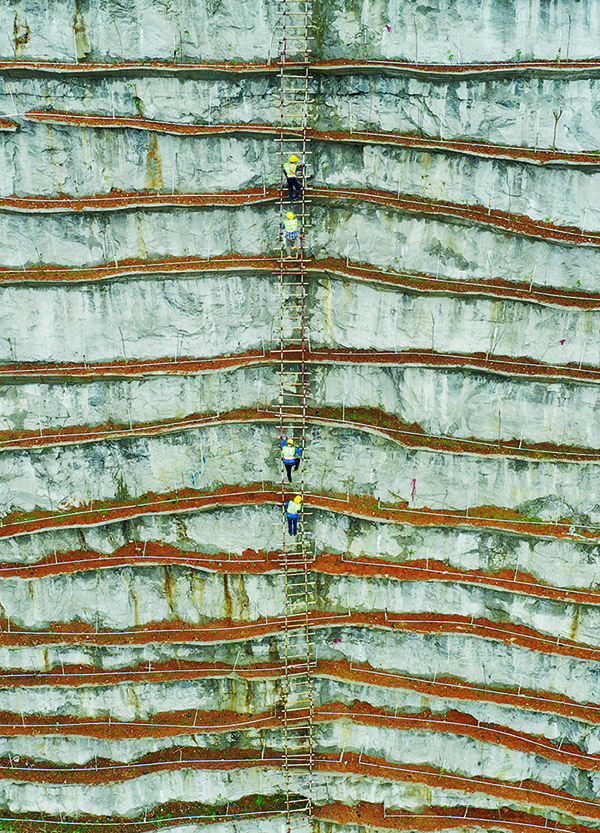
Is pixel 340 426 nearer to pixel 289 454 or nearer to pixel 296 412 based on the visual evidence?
pixel 296 412

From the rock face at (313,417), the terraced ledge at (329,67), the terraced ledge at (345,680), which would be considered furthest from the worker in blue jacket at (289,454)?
the terraced ledge at (329,67)

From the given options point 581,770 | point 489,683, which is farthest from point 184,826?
point 581,770

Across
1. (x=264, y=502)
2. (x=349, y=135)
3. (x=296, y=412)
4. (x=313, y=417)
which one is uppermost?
(x=349, y=135)

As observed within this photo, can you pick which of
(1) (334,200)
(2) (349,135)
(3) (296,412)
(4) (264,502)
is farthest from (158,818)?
(2) (349,135)

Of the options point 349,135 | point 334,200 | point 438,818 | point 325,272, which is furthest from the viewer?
point 438,818

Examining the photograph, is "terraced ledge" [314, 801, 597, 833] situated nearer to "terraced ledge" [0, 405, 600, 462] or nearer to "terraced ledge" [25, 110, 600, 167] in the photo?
"terraced ledge" [0, 405, 600, 462]

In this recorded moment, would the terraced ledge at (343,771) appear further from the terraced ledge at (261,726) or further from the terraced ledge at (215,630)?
the terraced ledge at (215,630)

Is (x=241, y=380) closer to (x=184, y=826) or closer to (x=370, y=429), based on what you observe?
(x=370, y=429)
